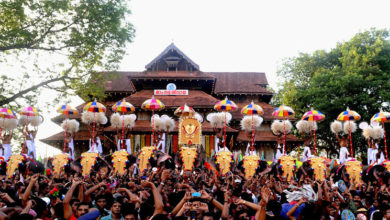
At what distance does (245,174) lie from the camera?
10.7m

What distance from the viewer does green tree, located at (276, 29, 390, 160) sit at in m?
25.0

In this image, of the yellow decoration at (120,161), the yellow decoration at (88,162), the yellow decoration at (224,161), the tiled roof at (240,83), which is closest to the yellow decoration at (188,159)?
the yellow decoration at (224,161)

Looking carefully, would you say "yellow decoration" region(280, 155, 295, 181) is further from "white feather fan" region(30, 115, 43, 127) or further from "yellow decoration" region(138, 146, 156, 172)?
"white feather fan" region(30, 115, 43, 127)

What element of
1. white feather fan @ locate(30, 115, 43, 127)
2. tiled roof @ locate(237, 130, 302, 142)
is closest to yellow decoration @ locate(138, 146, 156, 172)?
white feather fan @ locate(30, 115, 43, 127)

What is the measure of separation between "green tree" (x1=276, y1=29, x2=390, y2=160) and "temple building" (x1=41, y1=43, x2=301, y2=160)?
11.6ft

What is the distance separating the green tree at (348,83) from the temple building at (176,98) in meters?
3.53

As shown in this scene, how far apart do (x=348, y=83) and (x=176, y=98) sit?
1312 centimetres

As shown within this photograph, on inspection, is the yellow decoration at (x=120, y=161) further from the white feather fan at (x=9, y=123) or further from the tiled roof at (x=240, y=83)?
the tiled roof at (x=240, y=83)

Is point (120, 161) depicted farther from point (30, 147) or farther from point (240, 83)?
point (240, 83)

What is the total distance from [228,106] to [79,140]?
1387cm

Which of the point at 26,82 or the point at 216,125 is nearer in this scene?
the point at 26,82

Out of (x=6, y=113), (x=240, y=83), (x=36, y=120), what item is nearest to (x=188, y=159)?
(x=6, y=113)

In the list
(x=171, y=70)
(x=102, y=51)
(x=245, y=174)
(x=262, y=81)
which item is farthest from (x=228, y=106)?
(x=262, y=81)

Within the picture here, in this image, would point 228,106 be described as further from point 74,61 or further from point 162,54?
point 162,54
